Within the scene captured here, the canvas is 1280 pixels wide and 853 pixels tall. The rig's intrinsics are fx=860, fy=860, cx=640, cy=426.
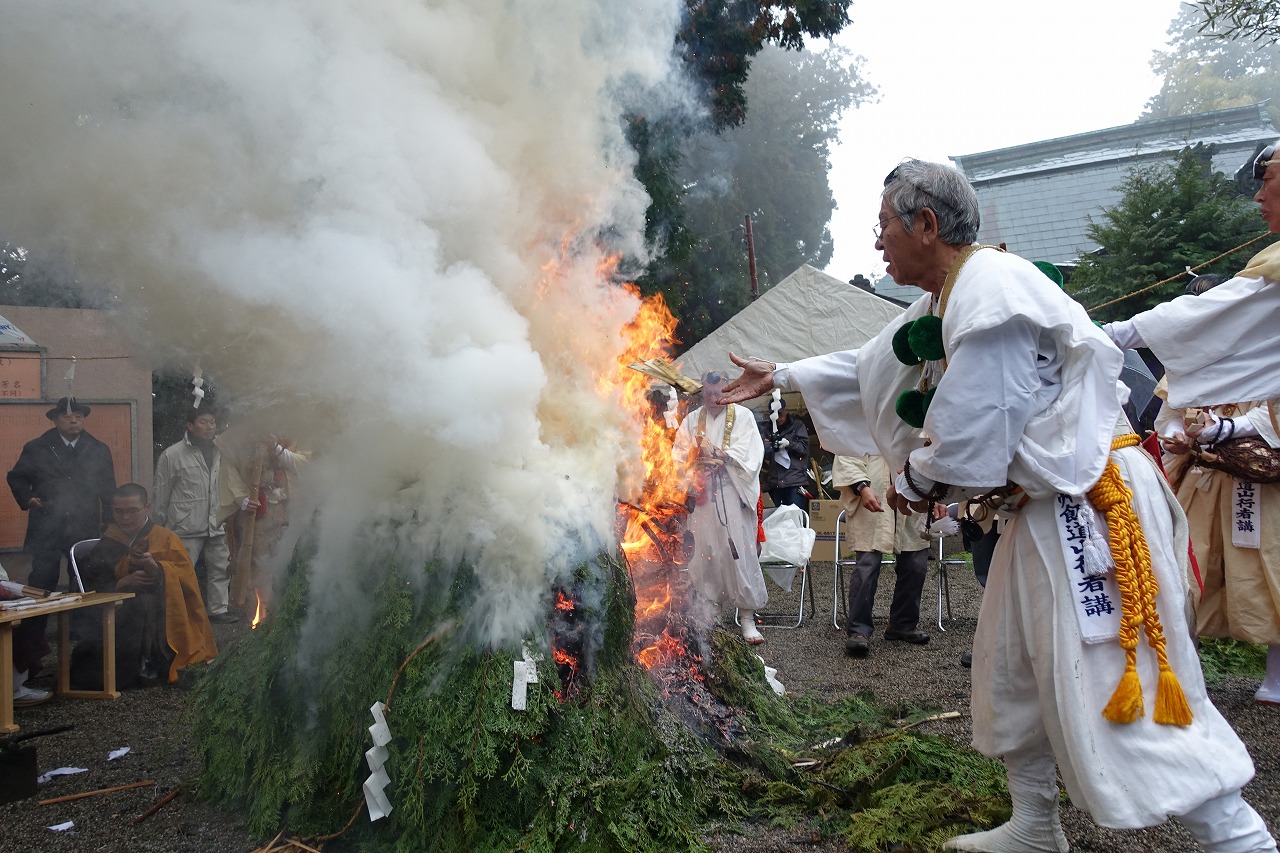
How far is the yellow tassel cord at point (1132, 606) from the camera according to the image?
2.17 meters

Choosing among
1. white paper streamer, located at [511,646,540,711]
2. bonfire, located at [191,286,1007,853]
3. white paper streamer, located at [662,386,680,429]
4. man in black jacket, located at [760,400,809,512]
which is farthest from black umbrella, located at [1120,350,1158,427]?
white paper streamer, located at [511,646,540,711]

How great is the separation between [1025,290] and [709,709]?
226 cm

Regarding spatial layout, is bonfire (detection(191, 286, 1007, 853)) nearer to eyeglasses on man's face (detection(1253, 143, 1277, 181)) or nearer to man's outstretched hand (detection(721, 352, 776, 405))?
man's outstretched hand (detection(721, 352, 776, 405))

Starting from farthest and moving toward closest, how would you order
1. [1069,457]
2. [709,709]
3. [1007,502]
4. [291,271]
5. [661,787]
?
[709,709], [291,271], [661,787], [1007,502], [1069,457]

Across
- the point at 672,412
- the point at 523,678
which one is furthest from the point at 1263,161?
the point at 672,412

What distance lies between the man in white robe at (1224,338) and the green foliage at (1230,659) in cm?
313

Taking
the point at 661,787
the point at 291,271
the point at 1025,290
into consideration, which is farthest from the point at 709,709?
the point at 291,271

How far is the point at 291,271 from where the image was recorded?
3.29 m

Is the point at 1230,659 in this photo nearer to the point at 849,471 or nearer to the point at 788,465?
the point at 849,471

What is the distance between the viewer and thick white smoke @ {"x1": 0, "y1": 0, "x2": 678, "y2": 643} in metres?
3.27

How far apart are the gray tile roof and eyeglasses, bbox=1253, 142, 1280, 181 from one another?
1385 cm

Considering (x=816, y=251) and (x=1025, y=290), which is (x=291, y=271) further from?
(x=816, y=251)

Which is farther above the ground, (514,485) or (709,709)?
(514,485)

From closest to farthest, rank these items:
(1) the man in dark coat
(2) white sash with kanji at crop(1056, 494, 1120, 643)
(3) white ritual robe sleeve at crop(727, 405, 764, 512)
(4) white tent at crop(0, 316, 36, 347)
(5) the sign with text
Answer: (2) white sash with kanji at crop(1056, 494, 1120, 643), (3) white ritual robe sleeve at crop(727, 405, 764, 512), (1) the man in dark coat, (4) white tent at crop(0, 316, 36, 347), (5) the sign with text
